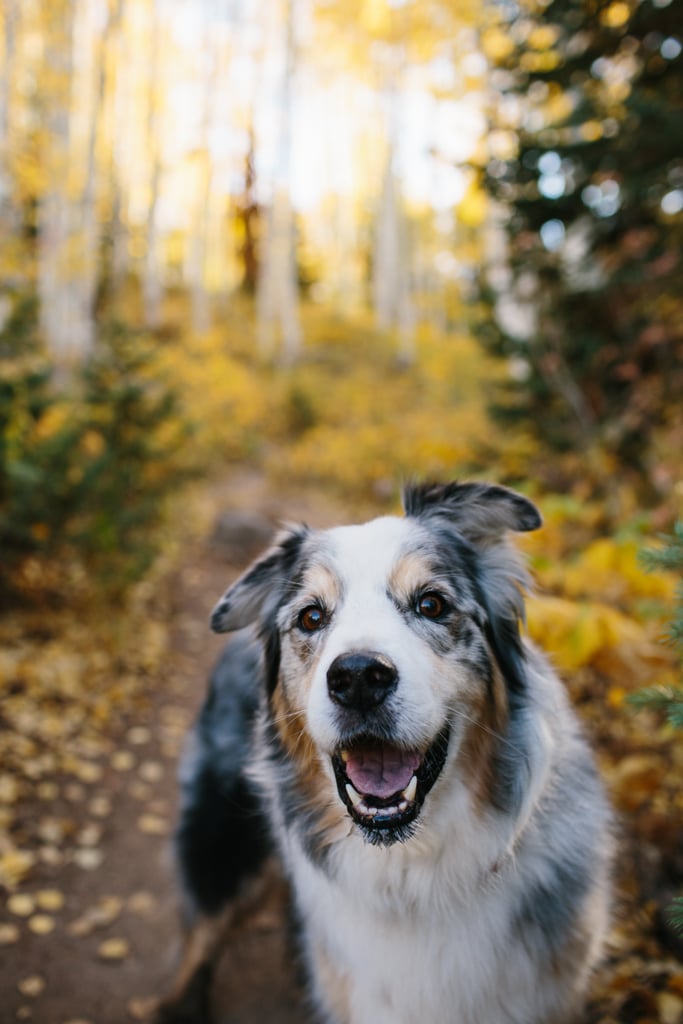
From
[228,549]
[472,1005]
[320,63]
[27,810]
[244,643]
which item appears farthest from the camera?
[320,63]

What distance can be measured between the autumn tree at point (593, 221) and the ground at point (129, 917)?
4.10 meters

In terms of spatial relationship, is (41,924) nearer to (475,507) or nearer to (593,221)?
(475,507)

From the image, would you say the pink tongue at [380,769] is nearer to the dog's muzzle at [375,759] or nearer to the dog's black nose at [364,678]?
the dog's muzzle at [375,759]

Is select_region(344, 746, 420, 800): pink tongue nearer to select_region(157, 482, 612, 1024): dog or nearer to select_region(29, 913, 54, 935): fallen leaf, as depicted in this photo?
select_region(157, 482, 612, 1024): dog

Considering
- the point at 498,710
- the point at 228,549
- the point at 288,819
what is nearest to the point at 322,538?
the point at 498,710

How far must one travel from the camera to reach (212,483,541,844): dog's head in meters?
1.87

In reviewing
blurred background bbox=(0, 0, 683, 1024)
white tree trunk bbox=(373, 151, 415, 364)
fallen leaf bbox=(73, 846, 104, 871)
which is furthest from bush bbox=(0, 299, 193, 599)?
white tree trunk bbox=(373, 151, 415, 364)

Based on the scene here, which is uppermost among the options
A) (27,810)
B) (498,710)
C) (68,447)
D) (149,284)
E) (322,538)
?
(149,284)

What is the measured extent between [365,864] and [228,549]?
283 inches

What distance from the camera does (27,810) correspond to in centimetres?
409

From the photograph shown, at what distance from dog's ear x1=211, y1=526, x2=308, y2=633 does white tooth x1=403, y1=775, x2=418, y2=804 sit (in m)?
0.84

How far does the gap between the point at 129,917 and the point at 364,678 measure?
279cm

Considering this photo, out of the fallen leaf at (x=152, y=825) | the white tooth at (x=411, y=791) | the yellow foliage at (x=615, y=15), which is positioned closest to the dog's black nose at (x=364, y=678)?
the white tooth at (x=411, y=791)

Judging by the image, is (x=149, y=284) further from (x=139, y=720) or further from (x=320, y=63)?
(x=139, y=720)
